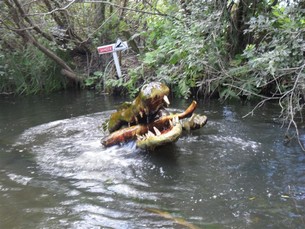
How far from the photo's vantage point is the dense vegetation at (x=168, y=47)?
5438 mm

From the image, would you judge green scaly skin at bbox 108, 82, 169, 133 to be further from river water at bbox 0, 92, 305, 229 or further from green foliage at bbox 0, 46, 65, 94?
green foliage at bbox 0, 46, 65, 94

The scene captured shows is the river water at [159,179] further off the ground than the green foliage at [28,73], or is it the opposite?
the green foliage at [28,73]

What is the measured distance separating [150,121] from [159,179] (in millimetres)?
1165

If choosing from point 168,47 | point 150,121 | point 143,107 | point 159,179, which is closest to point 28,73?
point 168,47

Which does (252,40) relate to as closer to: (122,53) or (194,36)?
(194,36)

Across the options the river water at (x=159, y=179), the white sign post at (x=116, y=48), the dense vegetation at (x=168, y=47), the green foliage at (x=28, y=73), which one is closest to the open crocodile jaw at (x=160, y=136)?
the river water at (x=159, y=179)

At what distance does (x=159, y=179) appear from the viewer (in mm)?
4590

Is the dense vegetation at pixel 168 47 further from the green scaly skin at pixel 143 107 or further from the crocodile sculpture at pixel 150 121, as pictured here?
the green scaly skin at pixel 143 107

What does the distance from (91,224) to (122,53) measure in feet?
30.7

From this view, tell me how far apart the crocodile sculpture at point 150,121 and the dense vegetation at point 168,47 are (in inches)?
38.4

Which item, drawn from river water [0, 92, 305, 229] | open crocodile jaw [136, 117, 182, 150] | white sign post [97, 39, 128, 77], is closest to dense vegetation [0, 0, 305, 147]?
white sign post [97, 39, 128, 77]

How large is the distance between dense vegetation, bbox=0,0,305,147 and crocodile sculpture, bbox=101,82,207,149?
0.98 meters

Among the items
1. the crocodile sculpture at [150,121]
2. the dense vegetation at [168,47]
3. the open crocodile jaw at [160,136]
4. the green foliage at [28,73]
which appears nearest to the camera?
the open crocodile jaw at [160,136]

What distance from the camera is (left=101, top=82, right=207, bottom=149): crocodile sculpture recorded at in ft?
16.4
